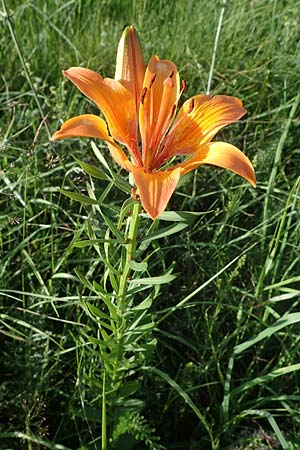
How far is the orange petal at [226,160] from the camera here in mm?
957

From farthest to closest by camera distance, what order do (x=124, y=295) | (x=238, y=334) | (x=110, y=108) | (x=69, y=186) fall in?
(x=69, y=186), (x=238, y=334), (x=124, y=295), (x=110, y=108)

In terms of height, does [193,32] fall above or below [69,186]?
above

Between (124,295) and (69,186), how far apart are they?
0.57 meters

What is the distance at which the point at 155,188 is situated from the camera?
91 centimetres

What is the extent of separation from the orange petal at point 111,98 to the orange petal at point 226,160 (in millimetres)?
109

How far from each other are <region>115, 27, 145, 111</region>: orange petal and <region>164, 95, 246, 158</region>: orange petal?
8 cm

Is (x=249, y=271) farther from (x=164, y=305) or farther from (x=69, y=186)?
(x=69, y=186)

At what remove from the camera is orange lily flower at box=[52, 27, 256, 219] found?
98 cm

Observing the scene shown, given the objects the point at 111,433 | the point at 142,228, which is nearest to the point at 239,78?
the point at 142,228

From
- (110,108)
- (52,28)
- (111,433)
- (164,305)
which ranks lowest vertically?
(111,433)

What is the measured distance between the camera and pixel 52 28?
2.16 meters

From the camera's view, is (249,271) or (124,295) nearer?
(124,295)

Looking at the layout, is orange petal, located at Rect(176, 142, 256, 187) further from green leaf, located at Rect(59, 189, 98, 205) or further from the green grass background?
the green grass background

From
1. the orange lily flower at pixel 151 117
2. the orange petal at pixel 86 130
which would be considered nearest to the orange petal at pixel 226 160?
the orange lily flower at pixel 151 117
